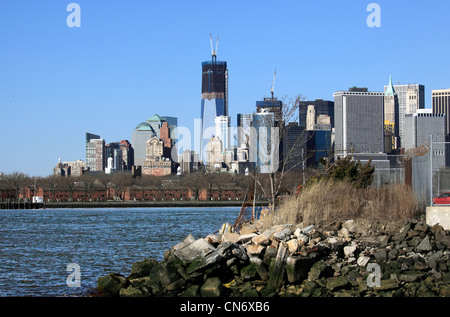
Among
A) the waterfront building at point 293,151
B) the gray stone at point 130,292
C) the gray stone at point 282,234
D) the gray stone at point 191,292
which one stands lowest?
the gray stone at point 130,292

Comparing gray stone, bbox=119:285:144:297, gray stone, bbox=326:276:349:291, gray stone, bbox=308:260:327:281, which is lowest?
gray stone, bbox=119:285:144:297

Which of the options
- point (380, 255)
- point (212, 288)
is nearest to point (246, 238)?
point (380, 255)

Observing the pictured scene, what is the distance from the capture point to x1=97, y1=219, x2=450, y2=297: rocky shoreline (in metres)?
16.0

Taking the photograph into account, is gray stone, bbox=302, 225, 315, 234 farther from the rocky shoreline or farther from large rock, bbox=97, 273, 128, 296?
large rock, bbox=97, 273, 128, 296

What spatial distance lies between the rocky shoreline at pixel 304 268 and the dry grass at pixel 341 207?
2033mm

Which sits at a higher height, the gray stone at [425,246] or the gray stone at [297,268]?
the gray stone at [425,246]

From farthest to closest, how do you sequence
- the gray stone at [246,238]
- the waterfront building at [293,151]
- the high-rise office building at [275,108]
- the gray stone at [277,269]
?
the high-rise office building at [275,108], the waterfront building at [293,151], the gray stone at [246,238], the gray stone at [277,269]

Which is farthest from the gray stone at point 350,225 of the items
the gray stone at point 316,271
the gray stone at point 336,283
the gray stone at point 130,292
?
the gray stone at point 130,292

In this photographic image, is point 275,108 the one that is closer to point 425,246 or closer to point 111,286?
point 425,246

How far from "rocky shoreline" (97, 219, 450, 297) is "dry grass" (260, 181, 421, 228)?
2.03 metres

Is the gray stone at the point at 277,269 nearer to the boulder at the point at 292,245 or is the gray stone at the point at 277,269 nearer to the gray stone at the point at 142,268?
the boulder at the point at 292,245

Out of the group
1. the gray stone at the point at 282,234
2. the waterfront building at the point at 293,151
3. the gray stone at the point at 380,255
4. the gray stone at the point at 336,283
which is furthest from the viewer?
the waterfront building at the point at 293,151

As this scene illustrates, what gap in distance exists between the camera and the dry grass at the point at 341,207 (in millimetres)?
21969

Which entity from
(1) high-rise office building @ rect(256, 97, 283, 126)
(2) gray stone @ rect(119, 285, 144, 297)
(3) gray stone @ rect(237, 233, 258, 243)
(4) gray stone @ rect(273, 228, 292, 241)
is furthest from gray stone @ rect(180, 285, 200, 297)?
(1) high-rise office building @ rect(256, 97, 283, 126)
